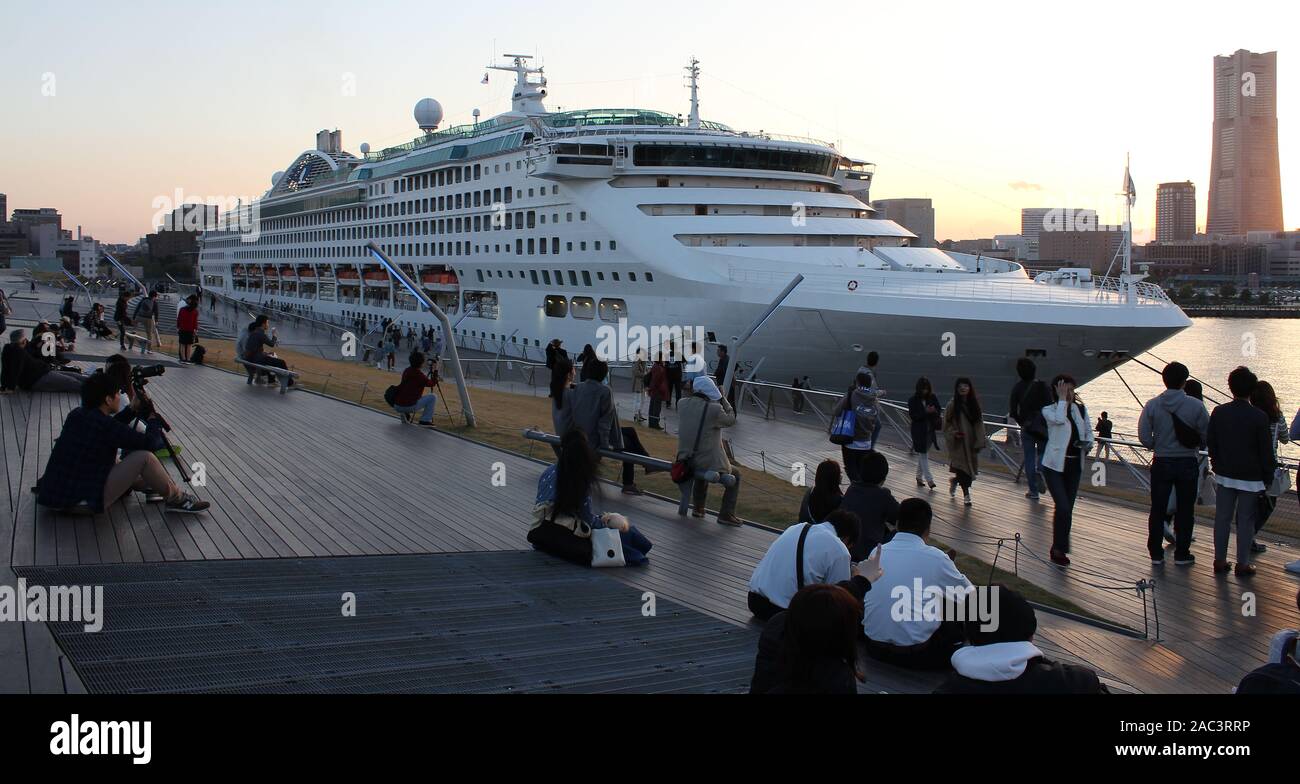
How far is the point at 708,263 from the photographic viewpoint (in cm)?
2722

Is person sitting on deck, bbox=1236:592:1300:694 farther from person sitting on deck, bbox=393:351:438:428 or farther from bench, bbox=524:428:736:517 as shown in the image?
person sitting on deck, bbox=393:351:438:428

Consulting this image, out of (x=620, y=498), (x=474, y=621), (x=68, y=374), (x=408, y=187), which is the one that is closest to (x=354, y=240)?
(x=408, y=187)

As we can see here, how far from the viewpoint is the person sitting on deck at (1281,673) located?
4316 millimetres

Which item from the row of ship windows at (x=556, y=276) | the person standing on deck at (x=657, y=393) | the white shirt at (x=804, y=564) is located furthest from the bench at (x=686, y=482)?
the row of ship windows at (x=556, y=276)

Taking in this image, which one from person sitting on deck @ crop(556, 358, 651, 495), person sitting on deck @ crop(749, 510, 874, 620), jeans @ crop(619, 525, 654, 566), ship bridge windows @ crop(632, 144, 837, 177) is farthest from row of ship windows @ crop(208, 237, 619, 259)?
person sitting on deck @ crop(749, 510, 874, 620)

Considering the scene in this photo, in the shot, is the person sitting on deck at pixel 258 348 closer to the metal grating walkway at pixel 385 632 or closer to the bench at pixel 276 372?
the bench at pixel 276 372

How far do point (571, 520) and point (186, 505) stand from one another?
3.17m

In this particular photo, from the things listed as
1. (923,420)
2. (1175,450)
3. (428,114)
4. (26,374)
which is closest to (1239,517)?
(1175,450)

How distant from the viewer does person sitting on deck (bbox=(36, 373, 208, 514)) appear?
791 cm

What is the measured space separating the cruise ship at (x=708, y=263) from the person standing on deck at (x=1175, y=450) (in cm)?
1299

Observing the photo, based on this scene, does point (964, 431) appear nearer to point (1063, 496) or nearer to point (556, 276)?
point (1063, 496)

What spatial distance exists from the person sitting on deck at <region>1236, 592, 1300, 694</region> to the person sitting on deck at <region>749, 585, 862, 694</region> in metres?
1.66

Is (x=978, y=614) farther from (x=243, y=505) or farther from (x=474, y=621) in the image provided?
(x=243, y=505)

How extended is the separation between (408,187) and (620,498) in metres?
41.0
